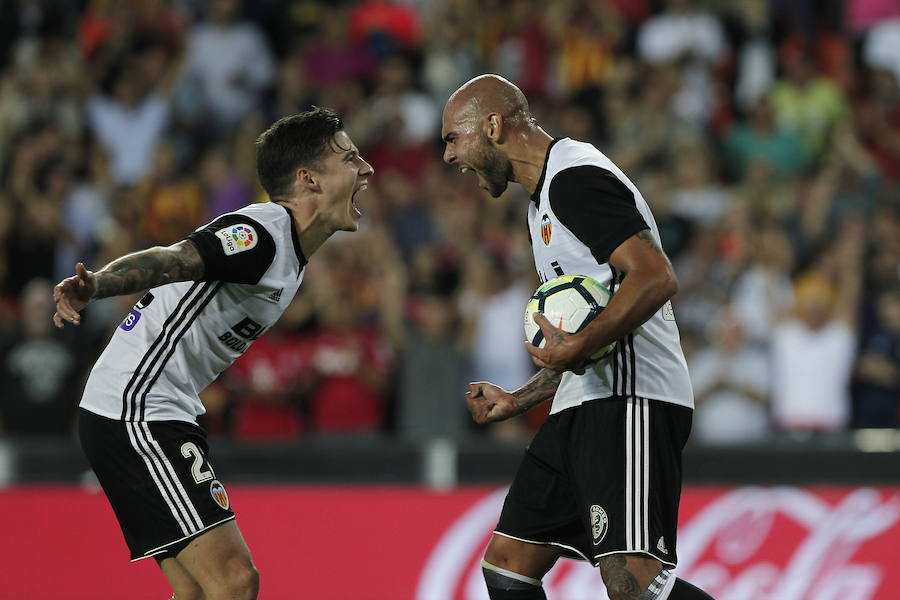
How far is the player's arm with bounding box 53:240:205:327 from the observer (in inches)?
191

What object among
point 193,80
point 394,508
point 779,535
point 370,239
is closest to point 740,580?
point 779,535

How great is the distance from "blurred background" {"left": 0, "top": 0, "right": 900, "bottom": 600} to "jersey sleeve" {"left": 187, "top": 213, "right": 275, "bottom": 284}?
4.23 meters

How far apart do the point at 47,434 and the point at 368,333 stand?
105 inches

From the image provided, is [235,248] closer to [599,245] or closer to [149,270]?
A: [149,270]

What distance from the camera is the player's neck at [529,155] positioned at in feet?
17.6

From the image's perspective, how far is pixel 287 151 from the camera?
5.82 meters

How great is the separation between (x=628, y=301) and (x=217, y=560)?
197 cm

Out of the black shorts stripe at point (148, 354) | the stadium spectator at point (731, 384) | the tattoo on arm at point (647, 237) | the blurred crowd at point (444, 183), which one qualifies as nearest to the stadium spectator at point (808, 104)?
the blurred crowd at point (444, 183)

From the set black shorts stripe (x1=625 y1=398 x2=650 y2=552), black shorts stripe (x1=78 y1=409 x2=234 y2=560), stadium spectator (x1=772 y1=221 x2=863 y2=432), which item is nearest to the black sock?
black shorts stripe (x1=625 y1=398 x2=650 y2=552)

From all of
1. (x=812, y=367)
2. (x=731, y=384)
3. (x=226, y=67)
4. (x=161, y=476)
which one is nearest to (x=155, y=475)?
(x=161, y=476)

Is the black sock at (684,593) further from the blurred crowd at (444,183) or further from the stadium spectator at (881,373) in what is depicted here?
the stadium spectator at (881,373)

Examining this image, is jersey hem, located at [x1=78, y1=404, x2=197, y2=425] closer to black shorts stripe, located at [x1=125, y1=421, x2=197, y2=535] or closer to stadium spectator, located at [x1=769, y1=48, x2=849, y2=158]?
black shorts stripe, located at [x1=125, y1=421, x2=197, y2=535]

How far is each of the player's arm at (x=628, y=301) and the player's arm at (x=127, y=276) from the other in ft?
4.61

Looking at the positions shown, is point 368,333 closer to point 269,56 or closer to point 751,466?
point 751,466
